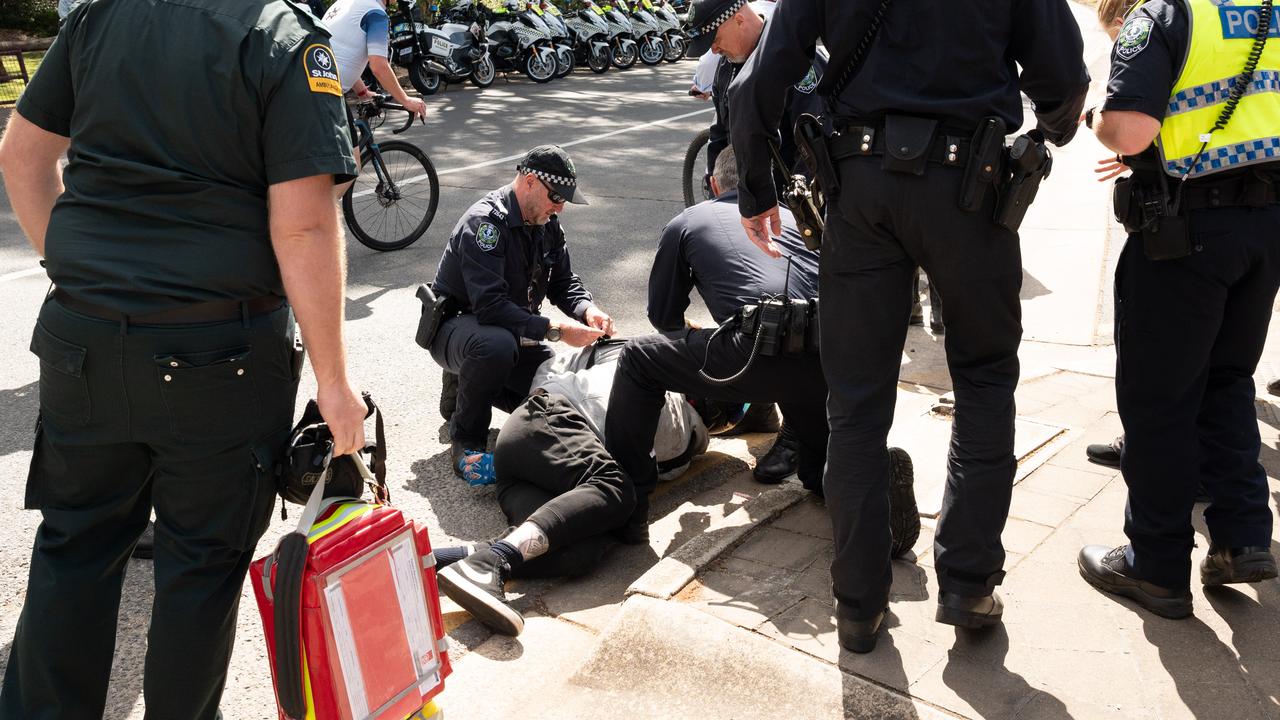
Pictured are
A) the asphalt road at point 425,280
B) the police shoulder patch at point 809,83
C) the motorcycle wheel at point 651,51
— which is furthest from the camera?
the motorcycle wheel at point 651,51

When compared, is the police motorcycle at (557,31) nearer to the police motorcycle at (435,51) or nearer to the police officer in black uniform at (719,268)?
the police motorcycle at (435,51)

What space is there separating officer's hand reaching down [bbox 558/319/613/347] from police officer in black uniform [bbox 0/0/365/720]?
2.10m

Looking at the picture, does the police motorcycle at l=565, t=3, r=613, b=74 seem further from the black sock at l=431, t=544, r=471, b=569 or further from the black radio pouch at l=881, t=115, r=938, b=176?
the black radio pouch at l=881, t=115, r=938, b=176

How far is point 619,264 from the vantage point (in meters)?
7.41

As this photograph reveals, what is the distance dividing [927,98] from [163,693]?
204 centimetres

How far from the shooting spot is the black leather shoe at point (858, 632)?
278 cm

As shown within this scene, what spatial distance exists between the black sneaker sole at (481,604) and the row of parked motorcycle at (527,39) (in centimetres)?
1309

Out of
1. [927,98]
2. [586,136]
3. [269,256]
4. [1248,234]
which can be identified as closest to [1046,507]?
[1248,234]

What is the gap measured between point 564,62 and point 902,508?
17175 mm

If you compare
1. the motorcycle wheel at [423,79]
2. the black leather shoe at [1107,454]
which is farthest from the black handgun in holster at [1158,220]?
the motorcycle wheel at [423,79]

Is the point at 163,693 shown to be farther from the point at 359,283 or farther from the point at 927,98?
the point at 359,283

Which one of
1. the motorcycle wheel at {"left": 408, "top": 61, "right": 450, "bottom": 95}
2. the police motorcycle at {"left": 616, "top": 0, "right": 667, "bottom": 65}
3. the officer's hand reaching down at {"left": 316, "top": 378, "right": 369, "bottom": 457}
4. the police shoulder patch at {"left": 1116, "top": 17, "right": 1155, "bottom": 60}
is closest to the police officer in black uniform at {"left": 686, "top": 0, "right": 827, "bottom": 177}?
the police shoulder patch at {"left": 1116, "top": 17, "right": 1155, "bottom": 60}

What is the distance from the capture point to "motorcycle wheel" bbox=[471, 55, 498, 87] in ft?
57.6

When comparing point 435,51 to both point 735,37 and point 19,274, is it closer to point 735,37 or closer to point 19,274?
point 19,274
